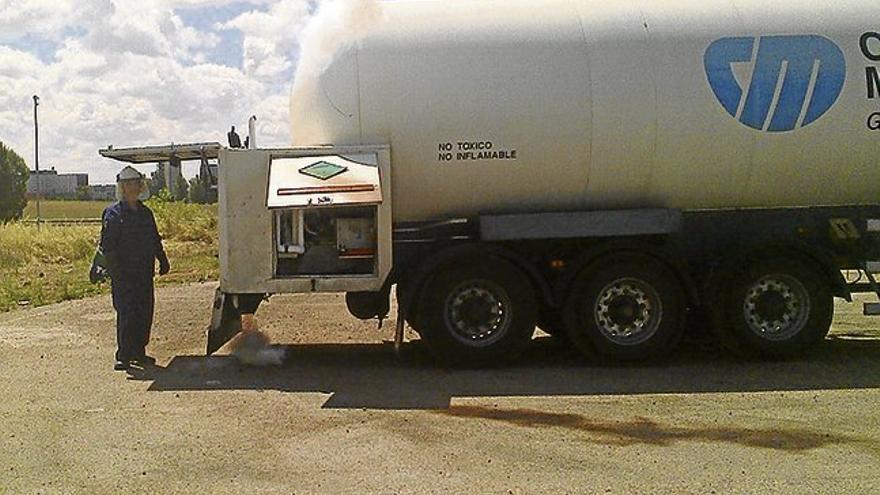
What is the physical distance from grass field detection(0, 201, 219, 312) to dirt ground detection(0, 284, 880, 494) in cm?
505

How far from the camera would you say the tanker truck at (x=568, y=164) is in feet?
31.8

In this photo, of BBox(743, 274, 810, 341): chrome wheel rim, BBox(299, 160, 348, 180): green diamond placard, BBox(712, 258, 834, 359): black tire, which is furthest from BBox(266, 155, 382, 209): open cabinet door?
BBox(743, 274, 810, 341): chrome wheel rim

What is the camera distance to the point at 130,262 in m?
10.3

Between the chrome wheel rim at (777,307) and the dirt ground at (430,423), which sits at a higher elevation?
the chrome wheel rim at (777,307)

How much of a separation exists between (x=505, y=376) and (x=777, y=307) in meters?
2.87

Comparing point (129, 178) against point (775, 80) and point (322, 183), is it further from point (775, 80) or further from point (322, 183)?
point (775, 80)

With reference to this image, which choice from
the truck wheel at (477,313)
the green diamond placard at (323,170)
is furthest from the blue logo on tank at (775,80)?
the green diamond placard at (323,170)

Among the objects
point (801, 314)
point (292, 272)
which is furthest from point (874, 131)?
point (292, 272)

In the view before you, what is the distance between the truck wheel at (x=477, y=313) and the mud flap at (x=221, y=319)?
6.18 feet

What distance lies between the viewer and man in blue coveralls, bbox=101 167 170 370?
33.6ft

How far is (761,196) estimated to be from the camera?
10.2 metres

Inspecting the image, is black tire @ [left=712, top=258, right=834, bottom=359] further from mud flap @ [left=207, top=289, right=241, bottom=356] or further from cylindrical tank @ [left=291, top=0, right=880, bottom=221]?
mud flap @ [left=207, top=289, right=241, bottom=356]

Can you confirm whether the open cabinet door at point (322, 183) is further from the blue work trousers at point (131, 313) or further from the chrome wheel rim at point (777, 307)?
the chrome wheel rim at point (777, 307)

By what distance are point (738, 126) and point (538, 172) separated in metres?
2.01
